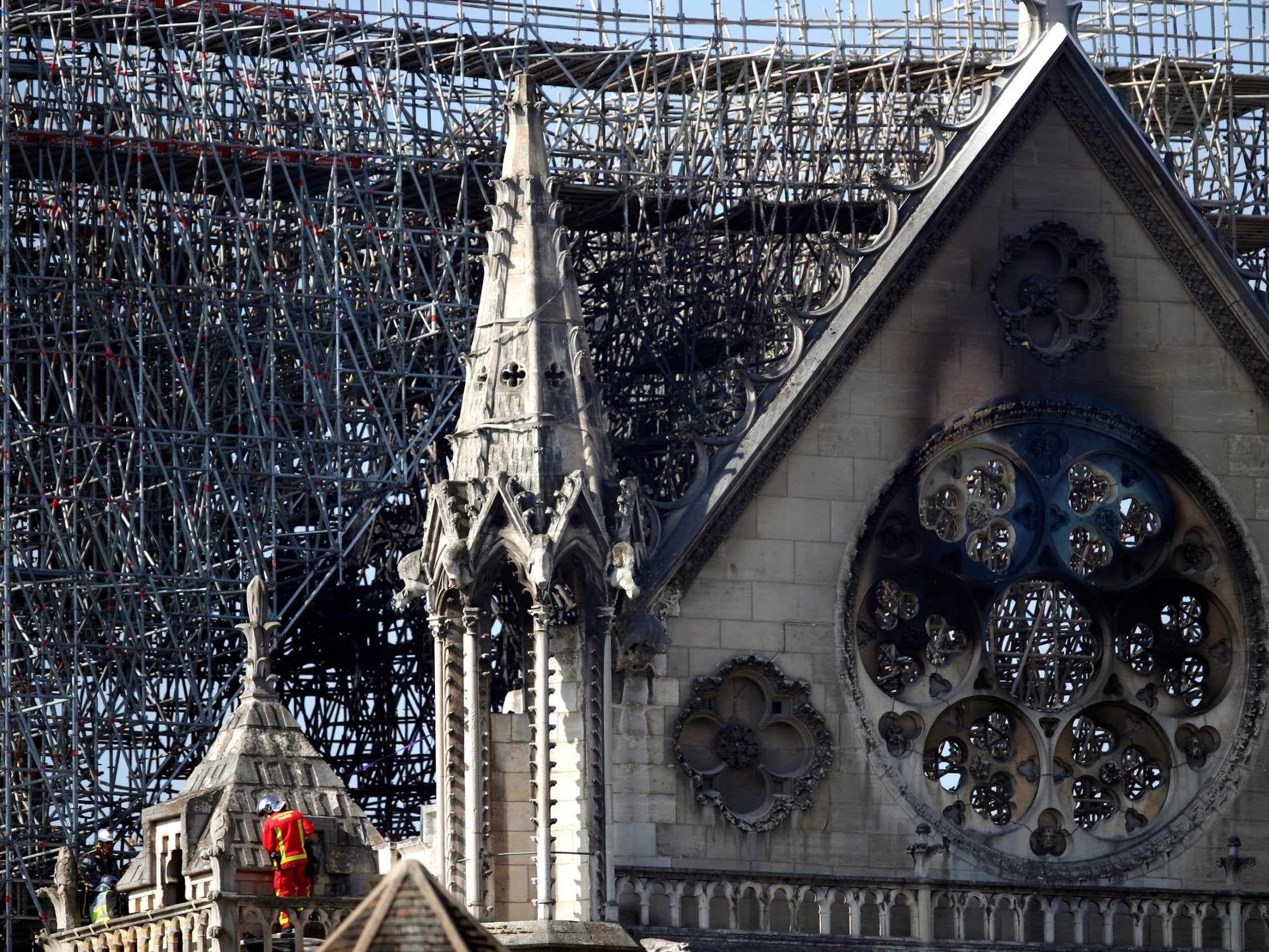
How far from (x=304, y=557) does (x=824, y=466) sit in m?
18.0

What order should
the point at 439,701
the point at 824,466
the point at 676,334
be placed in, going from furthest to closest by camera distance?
the point at 676,334 < the point at 824,466 < the point at 439,701

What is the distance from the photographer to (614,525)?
1214 inches

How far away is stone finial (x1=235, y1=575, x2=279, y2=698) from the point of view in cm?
3412

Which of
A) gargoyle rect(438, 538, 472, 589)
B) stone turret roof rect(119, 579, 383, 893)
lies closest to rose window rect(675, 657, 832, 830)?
gargoyle rect(438, 538, 472, 589)

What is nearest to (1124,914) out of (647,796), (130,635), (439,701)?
(647,796)

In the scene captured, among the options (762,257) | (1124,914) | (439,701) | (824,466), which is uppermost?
(762,257)

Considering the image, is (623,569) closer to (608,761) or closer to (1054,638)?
(608,761)

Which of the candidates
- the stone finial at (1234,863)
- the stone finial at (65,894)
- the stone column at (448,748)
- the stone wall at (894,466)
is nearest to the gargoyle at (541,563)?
the stone column at (448,748)

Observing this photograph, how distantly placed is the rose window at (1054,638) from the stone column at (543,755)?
133 inches

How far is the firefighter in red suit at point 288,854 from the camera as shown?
32312 millimetres

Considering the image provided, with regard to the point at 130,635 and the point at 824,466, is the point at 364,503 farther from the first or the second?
the point at 824,466

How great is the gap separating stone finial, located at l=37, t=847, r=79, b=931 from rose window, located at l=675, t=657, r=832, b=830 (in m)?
7.78

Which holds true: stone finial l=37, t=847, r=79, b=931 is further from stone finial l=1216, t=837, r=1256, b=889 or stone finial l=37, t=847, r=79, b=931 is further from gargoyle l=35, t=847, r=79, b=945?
stone finial l=1216, t=837, r=1256, b=889

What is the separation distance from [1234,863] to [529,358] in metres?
8.17
